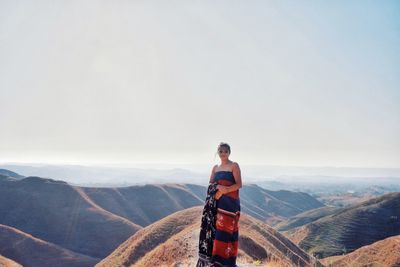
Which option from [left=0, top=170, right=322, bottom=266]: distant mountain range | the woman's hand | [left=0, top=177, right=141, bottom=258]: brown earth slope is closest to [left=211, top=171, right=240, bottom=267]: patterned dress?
the woman's hand

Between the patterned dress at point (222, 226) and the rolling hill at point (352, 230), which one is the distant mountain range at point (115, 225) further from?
the patterned dress at point (222, 226)

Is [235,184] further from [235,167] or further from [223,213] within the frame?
[223,213]

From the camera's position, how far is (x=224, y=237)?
6.06 meters

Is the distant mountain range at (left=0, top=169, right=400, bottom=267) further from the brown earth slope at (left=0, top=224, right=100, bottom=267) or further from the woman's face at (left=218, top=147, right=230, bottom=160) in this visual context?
the woman's face at (left=218, top=147, right=230, bottom=160)

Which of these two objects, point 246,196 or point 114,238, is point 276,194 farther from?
point 114,238

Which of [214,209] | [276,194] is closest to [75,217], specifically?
[214,209]

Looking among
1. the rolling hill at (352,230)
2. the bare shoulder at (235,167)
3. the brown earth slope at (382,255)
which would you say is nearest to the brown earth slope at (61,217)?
the rolling hill at (352,230)

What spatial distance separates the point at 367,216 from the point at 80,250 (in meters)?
56.1

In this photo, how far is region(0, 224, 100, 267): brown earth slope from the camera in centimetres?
4997

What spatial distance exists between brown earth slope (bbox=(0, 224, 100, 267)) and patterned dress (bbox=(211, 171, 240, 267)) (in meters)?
51.0

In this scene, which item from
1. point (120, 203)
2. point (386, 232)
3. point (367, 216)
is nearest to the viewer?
point (386, 232)

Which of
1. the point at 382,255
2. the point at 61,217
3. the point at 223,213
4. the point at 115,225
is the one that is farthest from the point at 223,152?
the point at 61,217

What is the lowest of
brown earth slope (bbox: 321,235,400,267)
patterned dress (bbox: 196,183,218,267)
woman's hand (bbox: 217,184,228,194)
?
brown earth slope (bbox: 321,235,400,267)

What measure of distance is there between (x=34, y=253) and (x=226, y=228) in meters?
55.6
